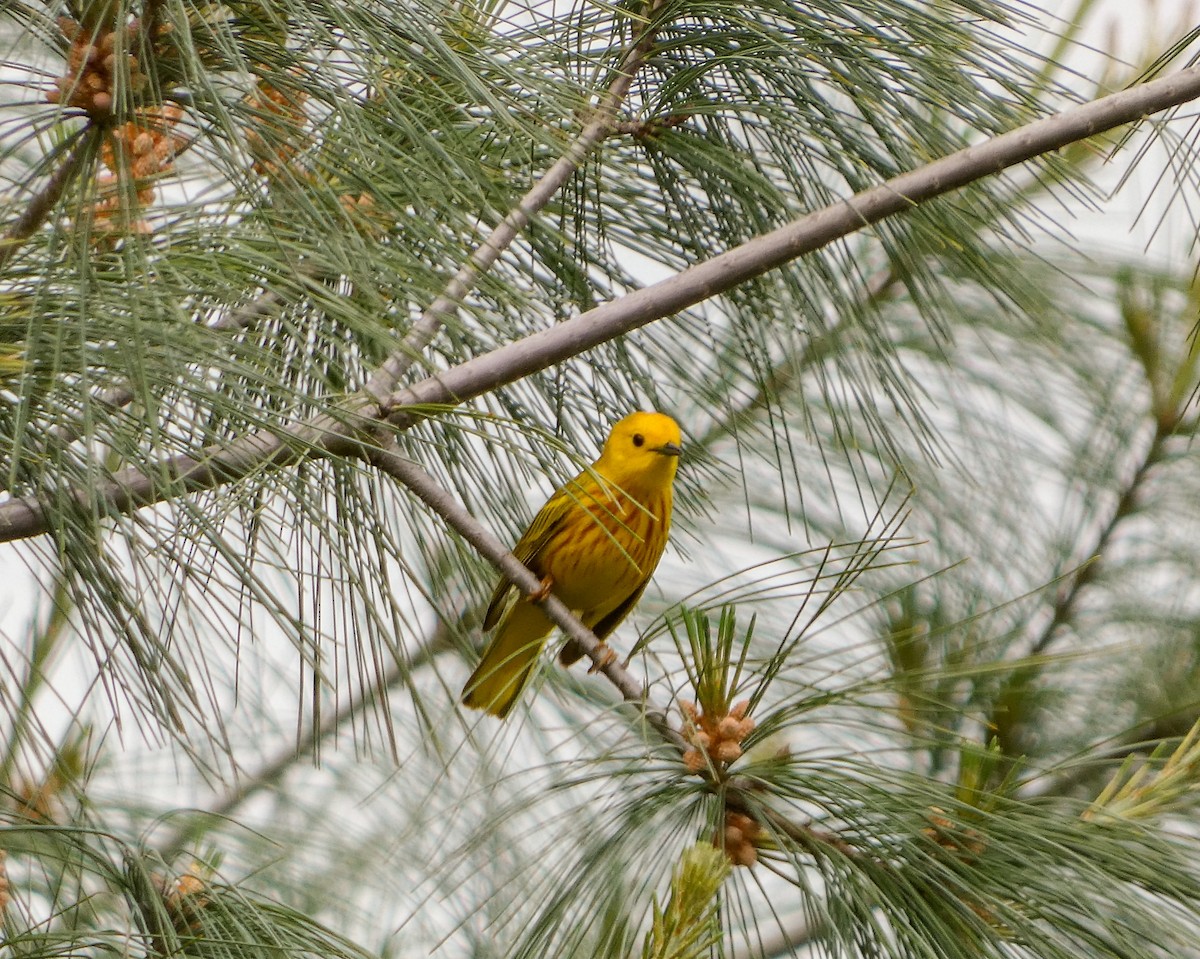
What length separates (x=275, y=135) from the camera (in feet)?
3.79

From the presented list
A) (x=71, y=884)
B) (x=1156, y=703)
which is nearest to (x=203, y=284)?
(x=71, y=884)

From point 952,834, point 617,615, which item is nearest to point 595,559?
point 617,615

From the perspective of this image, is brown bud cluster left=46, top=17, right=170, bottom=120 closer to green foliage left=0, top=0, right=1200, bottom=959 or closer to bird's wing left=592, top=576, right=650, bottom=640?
green foliage left=0, top=0, right=1200, bottom=959

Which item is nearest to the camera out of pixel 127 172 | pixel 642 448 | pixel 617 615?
pixel 127 172

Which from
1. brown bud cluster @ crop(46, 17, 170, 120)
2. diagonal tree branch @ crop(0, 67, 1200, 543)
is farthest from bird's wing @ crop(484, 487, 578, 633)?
brown bud cluster @ crop(46, 17, 170, 120)

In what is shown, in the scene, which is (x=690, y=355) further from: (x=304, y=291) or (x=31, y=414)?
(x=31, y=414)

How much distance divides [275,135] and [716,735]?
586 mm

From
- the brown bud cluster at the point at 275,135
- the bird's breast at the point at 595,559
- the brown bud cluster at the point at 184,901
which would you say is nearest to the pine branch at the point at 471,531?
the brown bud cluster at the point at 275,135

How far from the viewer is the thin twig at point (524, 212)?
1247 millimetres

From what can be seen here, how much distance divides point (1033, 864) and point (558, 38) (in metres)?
0.97

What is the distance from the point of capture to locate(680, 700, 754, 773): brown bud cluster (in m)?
1.14

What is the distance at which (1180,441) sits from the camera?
259 cm

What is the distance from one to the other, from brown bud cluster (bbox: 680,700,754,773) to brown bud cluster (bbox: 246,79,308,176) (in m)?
0.54

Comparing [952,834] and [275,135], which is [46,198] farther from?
[952,834]
